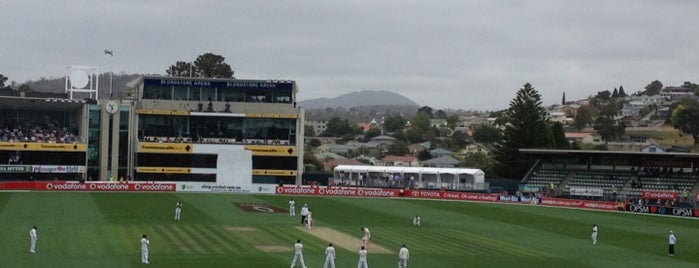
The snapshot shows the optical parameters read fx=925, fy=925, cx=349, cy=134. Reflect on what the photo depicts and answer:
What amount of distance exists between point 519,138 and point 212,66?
56.3m

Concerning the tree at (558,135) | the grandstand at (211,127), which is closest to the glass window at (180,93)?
the grandstand at (211,127)

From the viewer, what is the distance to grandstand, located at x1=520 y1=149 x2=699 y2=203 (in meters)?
82.1

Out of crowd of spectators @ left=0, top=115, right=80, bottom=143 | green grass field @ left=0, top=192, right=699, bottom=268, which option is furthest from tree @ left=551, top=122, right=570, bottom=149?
crowd of spectators @ left=0, top=115, right=80, bottom=143

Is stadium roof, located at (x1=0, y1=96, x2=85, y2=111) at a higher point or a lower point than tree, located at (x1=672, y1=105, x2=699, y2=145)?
lower

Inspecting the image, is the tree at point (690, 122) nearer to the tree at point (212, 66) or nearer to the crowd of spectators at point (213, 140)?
the tree at point (212, 66)

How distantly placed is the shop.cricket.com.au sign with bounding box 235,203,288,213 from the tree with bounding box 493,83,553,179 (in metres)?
55.3

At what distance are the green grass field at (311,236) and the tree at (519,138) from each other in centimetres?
4235

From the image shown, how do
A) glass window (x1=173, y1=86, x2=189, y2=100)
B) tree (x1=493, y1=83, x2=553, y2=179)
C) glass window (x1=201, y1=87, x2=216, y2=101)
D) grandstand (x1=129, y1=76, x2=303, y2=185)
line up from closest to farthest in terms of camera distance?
1. grandstand (x1=129, y1=76, x2=303, y2=185)
2. glass window (x1=173, y1=86, x2=189, y2=100)
3. glass window (x1=201, y1=87, x2=216, y2=101)
4. tree (x1=493, y1=83, x2=553, y2=179)

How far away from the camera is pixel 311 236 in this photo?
46594 mm

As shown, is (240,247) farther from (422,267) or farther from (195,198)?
(195,198)

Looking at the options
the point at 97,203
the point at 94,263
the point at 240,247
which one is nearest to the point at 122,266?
the point at 94,263

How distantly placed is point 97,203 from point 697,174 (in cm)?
5248

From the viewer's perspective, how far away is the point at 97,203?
205ft

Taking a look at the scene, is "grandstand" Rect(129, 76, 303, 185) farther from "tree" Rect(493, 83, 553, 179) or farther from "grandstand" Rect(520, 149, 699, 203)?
"tree" Rect(493, 83, 553, 179)
